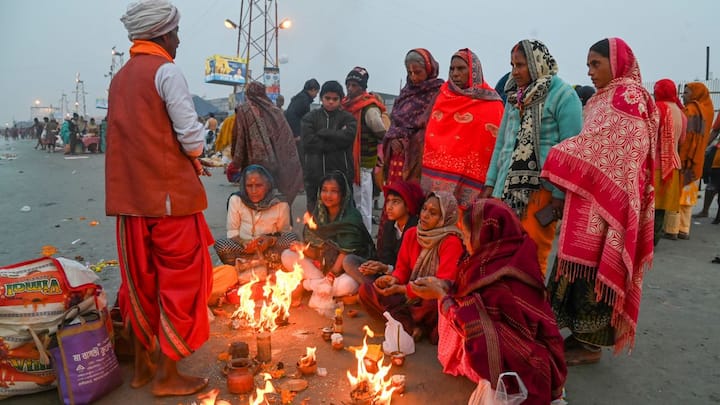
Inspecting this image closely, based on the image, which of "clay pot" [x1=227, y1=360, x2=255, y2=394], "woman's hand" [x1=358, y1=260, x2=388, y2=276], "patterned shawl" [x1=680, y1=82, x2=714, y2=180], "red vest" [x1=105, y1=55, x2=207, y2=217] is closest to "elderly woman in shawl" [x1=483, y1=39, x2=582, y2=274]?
"woman's hand" [x1=358, y1=260, x2=388, y2=276]

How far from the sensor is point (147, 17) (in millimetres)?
2826

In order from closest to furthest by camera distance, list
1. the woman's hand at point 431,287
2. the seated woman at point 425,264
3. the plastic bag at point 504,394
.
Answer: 1. the plastic bag at point 504,394
2. the woman's hand at point 431,287
3. the seated woman at point 425,264

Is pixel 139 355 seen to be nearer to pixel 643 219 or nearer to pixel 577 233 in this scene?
pixel 577 233

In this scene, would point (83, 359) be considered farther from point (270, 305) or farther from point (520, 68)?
point (520, 68)

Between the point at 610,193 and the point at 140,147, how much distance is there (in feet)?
9.46

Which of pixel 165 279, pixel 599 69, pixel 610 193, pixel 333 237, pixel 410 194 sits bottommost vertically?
pixel 333 237

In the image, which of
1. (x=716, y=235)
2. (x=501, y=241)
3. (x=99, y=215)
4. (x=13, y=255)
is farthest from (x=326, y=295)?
(x=716, y=235)

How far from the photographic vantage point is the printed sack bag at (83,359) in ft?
9.39

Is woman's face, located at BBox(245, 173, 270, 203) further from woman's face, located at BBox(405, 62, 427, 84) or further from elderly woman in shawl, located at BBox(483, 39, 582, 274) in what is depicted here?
elderly woman in shawl, located at BBox(483, 39, 582, 274)

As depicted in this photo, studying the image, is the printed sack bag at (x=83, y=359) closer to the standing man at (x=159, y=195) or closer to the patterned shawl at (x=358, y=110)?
the standing man at (x=159, y=195)

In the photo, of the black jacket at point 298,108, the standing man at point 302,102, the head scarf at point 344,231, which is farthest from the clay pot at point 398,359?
the black jacket at point 298,108

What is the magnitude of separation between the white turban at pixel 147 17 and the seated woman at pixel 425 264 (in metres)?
2.33

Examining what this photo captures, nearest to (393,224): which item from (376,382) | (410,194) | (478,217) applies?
(410,194)

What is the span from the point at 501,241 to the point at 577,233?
2.53 feet
